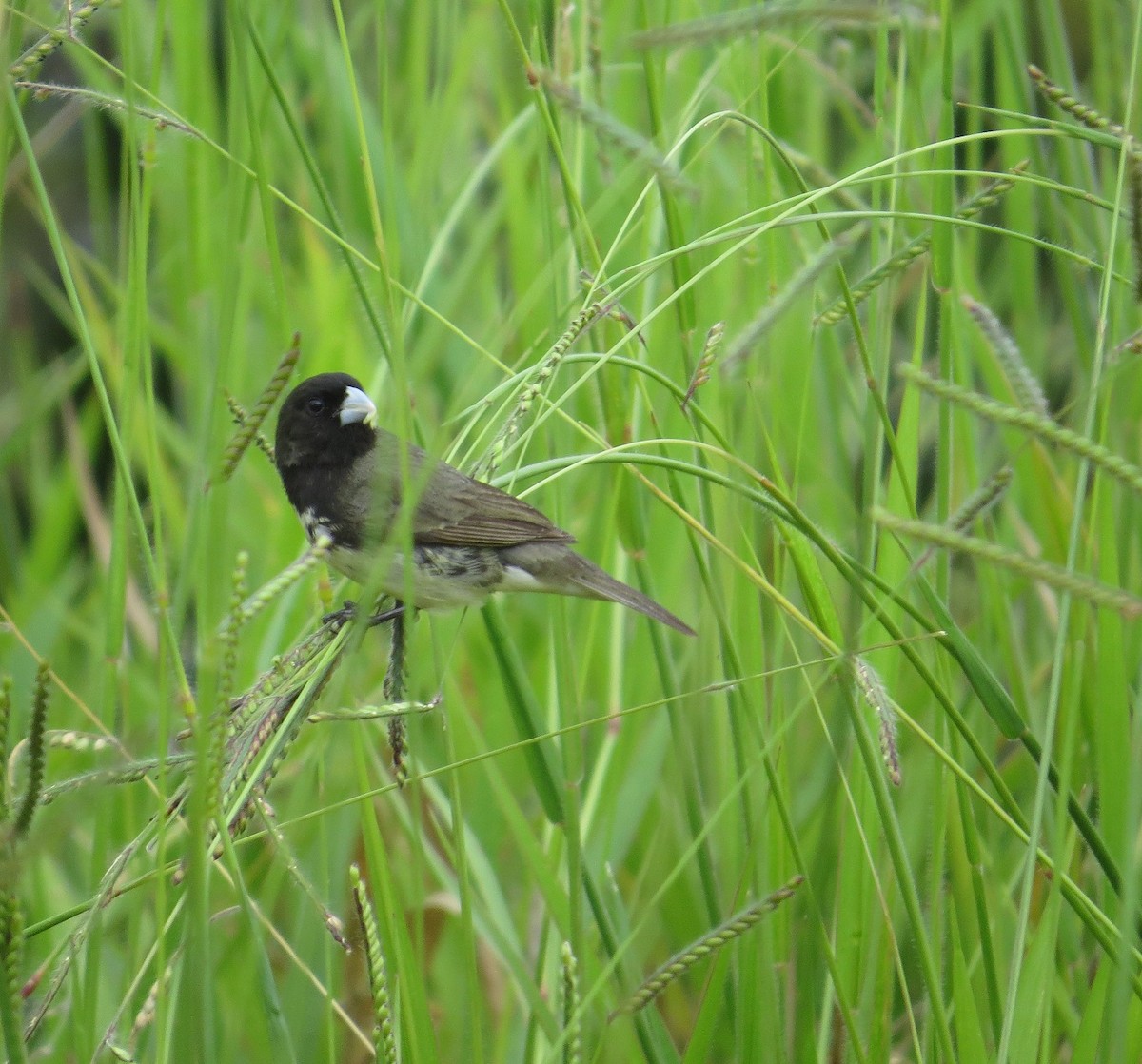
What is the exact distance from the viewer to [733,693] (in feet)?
6.07

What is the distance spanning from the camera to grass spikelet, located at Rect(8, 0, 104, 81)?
142cm

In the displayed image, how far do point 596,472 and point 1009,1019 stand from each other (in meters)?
1.85

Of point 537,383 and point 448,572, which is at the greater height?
point 537,383

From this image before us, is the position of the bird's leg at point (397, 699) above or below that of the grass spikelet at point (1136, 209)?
below

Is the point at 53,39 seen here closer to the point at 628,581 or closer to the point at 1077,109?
the point at 1077,109

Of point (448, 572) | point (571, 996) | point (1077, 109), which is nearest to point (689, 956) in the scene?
point (571, 996)

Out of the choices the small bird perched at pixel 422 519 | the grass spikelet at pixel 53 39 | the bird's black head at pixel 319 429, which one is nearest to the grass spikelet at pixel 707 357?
the small bird perched at pixel 422 519

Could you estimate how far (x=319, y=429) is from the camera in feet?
9.73

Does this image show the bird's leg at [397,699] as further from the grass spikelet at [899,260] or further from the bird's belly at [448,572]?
the grass spikelet at [899,260]

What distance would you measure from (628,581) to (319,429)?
2.70 ft

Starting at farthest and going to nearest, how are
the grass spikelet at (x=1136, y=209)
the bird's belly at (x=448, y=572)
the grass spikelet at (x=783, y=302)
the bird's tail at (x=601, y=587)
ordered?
the bird's belly at (x=448, y=572), the bird's tail at (x=601, y=587), the grass spikelet at (x=1136, y=209), the grass spikelet at (x=783, y=302)

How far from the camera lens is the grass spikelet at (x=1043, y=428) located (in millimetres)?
1111

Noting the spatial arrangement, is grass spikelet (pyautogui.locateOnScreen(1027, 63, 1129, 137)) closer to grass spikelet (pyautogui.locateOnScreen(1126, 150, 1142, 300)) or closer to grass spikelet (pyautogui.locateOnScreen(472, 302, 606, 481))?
grass spikelet (pyautogui.locateOnScreen(1126, 150, 1142, 300))

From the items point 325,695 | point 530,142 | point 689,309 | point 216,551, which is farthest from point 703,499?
point 530,142
